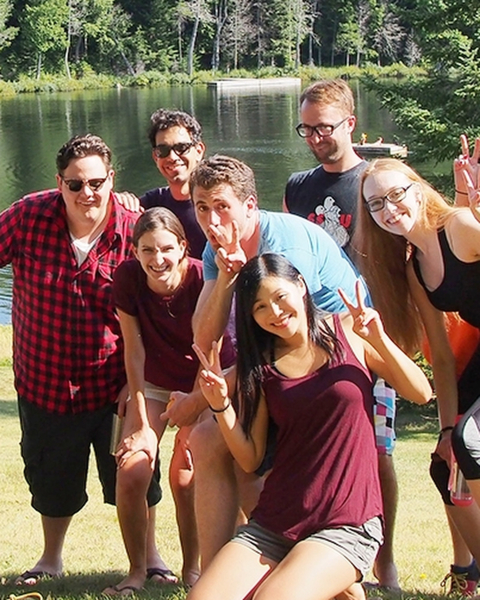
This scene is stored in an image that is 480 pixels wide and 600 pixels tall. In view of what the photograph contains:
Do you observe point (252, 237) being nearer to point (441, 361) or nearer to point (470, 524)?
point (441, 361)

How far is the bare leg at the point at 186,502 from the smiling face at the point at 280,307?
3.27 feet

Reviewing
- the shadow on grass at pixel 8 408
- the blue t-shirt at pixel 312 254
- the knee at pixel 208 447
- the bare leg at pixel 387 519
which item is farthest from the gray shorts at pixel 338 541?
the shadow on grass at pixel 8 408

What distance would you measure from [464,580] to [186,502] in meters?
1.26

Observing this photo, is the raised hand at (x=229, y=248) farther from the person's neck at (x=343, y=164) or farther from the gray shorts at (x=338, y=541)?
the person's neck at (x=343, y=164)

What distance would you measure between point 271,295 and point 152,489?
1.57 m

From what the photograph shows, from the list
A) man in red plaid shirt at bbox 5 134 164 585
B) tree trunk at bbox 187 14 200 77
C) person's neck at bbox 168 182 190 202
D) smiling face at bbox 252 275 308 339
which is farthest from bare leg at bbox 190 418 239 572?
tree trunk at bbox 187 14 200 77

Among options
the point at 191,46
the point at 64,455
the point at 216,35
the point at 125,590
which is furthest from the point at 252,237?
the point at 216,35

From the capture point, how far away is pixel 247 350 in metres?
3.46

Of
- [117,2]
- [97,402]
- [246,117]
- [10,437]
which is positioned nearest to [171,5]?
[117,2]

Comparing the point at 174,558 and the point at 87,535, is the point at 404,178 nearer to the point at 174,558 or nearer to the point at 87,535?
the point at 174,558

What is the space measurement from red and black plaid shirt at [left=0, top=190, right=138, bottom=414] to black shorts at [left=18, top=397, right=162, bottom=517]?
0.23 feet

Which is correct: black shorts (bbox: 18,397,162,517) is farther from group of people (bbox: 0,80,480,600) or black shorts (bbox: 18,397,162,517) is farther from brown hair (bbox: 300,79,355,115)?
brown hair (bbox: 300,79,355,115)

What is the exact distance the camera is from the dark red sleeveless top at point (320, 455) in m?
3.28

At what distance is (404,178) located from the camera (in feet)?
12.1
